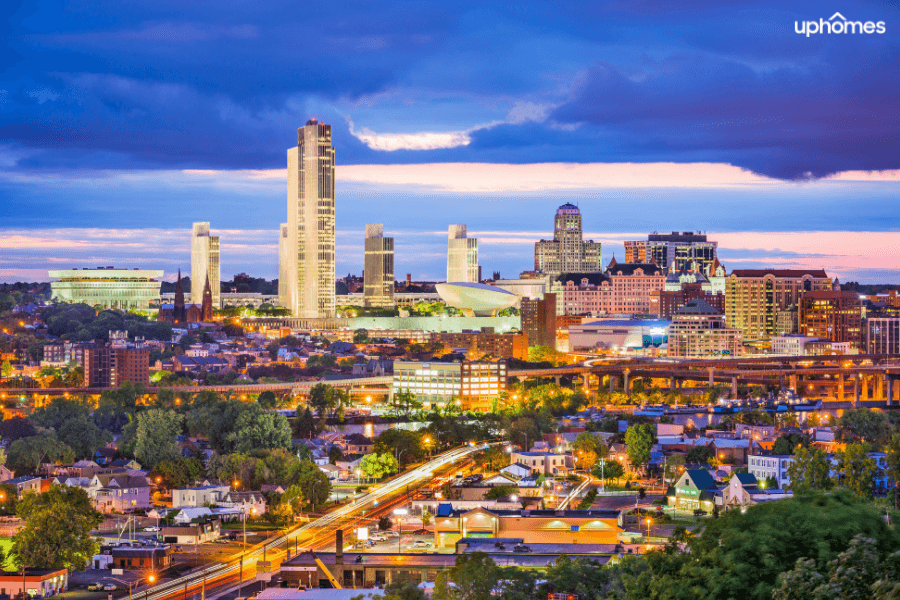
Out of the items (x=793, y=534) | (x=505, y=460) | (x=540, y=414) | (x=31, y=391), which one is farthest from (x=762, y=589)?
(x=31, y=391)

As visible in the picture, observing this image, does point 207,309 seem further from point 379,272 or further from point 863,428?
point 863,428

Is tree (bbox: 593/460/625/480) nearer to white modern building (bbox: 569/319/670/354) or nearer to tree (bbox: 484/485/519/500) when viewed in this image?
tree (bbox: 484/485/519/500)

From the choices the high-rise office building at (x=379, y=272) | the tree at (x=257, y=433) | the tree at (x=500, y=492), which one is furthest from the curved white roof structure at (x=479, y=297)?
the tree at (x=500, y=492)

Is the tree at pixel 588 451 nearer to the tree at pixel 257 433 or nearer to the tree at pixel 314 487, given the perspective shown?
the tree at pixel 314 487

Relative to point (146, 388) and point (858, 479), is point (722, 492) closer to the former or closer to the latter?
point (858, 479)

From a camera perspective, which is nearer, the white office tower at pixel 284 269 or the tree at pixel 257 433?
the tree at pixel 257 433
